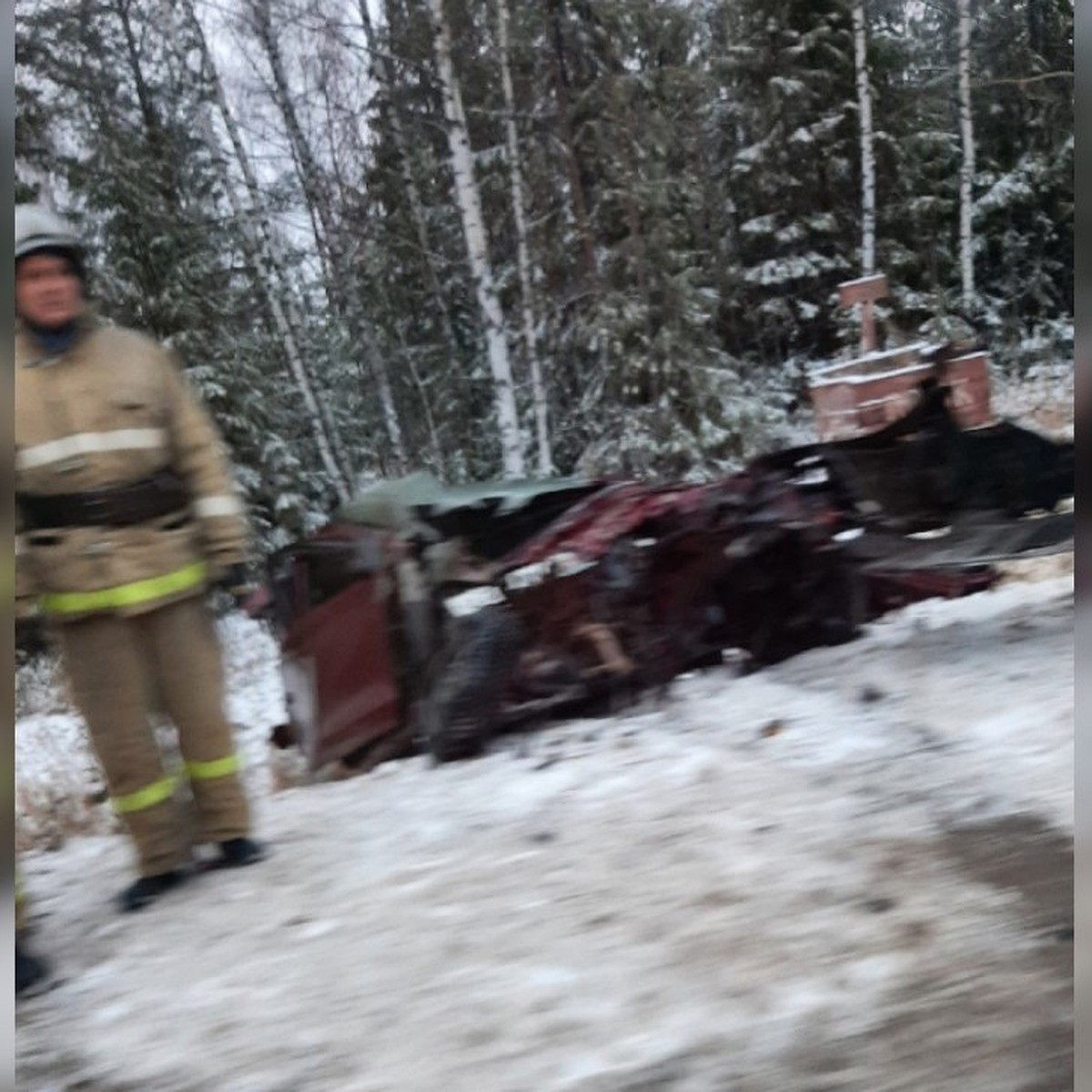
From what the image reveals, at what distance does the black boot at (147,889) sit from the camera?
3.04 m

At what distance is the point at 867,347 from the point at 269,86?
976 centimetres

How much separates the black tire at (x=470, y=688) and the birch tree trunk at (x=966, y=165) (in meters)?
15.3

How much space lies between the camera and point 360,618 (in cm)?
431

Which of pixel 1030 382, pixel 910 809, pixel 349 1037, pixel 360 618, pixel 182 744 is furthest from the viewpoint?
pixel 1030 382

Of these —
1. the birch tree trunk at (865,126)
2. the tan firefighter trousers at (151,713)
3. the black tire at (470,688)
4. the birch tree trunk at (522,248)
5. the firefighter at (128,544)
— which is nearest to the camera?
the firefighter at (128,544)

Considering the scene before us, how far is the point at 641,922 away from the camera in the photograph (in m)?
2.51

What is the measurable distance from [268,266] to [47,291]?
12.9 meters

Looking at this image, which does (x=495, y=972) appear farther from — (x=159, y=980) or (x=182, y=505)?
(x=182, y=505)

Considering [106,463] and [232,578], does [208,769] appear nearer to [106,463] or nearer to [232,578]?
[232,578]

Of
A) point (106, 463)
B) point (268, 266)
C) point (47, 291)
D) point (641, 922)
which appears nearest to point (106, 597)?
point (106, 463)

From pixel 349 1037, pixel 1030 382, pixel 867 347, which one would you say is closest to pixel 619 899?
pixel 349 1037

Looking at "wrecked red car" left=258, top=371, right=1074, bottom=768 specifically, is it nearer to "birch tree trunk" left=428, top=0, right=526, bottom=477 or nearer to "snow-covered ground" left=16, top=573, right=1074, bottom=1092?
"snow-covered ground" left=16, top=573, right=1074, bottom=1092

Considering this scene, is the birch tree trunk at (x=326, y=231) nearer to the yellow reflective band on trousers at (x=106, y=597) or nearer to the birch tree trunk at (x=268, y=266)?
the birch tree trunk at (x=268, y=266)

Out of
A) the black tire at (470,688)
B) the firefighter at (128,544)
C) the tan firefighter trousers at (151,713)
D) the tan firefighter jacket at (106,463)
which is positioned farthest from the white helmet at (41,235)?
the black tire at (470,688)
